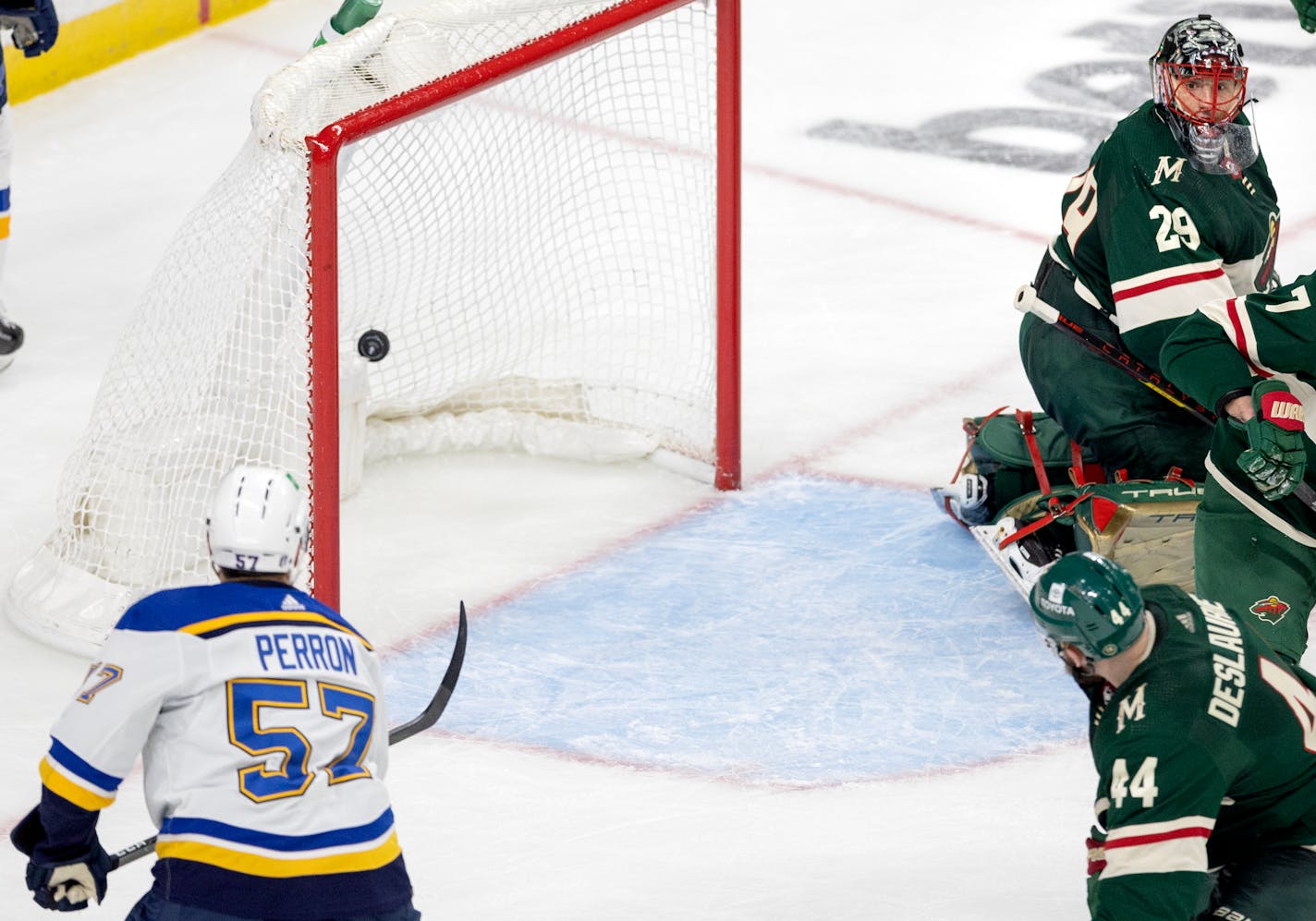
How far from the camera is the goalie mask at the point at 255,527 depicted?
257 centimetres

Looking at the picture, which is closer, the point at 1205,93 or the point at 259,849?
the point at 259,849

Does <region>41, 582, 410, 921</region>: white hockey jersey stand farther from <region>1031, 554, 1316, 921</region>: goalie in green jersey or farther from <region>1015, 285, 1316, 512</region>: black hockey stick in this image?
<region>1015, 285, 1316, 512</region>: black hockey stick

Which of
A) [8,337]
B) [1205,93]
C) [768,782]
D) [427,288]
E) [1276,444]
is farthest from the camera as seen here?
[8,337]

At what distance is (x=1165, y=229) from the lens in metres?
3.95

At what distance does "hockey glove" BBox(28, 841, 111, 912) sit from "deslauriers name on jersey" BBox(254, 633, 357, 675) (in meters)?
0.31

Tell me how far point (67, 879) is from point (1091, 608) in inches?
45.8

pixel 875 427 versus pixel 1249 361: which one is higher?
pixel 1249 361

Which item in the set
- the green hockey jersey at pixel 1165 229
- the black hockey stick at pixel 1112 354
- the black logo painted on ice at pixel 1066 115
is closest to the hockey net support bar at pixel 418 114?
the black hockey stick at pixel 1112 354

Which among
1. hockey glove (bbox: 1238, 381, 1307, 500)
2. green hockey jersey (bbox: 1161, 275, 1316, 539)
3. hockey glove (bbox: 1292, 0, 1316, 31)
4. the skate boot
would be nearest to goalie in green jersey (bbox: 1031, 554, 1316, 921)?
hockey glove (bbox: 1238, 381, 1307, 500)

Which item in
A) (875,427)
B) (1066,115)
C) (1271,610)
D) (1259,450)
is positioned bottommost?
(875,427)

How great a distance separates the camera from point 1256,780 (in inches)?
104

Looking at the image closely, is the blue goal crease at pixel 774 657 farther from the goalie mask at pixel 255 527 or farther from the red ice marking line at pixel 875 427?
the goalie mask at pixel 255 527

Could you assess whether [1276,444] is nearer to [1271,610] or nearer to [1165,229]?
[1271,610]

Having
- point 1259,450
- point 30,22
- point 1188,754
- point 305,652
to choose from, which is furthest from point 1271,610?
point 30,22
